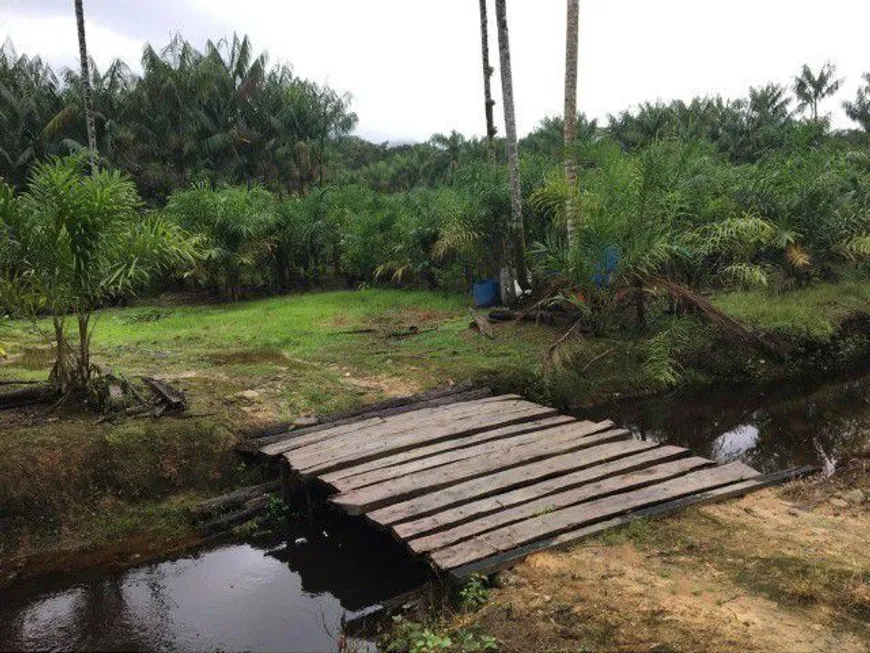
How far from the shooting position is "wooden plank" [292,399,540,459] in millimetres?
5859

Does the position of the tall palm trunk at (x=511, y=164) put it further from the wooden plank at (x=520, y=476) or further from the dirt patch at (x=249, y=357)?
the wooden plank at (x=520, y=476)

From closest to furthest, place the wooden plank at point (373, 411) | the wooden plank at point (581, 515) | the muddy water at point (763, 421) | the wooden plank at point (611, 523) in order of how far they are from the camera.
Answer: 1. the wooden plank at point (611, 523)
2. the wooden plank at point (581, 515)
3. the wooden plank at point (373, 411)
4. the muddy water at point (763, 421)

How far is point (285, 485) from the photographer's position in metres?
5.86

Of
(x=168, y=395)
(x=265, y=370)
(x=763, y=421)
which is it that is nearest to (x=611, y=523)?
(x=168, y=395)

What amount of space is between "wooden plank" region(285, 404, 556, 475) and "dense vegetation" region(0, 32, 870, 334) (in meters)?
2.63

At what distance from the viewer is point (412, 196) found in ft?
49.8

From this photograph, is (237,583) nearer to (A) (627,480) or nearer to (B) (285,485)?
(B) (285,485)

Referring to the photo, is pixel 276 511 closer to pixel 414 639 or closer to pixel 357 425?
pixel 357 425

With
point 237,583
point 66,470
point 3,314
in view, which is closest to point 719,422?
→ point 237,583

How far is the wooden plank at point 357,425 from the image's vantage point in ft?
19.8

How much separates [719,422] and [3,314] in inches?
295

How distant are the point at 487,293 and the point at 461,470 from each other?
7136mm

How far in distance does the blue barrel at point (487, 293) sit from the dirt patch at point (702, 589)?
7.79 meters

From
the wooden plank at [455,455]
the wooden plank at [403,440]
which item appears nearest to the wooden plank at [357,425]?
the wooden plank at [403,440]
